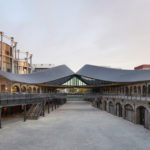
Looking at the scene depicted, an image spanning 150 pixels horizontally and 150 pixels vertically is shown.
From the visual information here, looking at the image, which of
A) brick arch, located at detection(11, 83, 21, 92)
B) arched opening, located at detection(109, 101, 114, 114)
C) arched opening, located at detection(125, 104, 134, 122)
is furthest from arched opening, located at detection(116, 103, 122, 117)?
brick arch, located at detection(11, 83, 21, 92)

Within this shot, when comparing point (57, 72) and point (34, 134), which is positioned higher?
point (57, 72)

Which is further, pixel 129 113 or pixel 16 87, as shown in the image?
pixel 16 87

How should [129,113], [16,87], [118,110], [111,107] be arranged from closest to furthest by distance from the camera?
[129,113]
[118,110]
[111,107]
[16,87]

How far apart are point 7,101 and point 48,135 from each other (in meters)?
9.59

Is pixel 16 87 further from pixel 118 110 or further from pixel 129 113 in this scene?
pixel 129 113

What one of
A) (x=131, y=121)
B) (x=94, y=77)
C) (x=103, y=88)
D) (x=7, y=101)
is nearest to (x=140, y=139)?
(x=131, y=121)

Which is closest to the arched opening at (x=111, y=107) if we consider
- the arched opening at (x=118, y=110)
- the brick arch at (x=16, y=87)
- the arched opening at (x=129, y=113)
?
the arched opening at (x=118, y=110)

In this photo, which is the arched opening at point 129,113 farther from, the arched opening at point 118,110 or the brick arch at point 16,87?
the brick arch at point 16,87

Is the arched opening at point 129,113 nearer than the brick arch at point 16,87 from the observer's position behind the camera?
Yes

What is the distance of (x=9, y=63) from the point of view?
1901 inches

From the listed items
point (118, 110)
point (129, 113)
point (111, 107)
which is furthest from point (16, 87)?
point (129, 113)

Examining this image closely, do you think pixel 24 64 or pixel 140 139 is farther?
pixel 24 64

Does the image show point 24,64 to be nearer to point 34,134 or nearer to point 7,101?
point 7,101

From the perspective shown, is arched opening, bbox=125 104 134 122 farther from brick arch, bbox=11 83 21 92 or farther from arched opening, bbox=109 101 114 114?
brick arch, bbox=11 83 21 92
